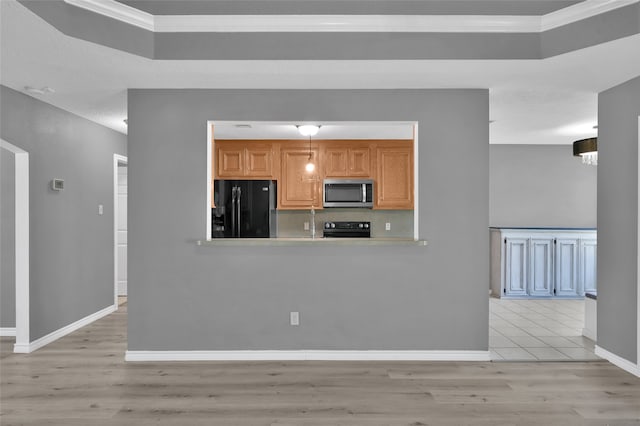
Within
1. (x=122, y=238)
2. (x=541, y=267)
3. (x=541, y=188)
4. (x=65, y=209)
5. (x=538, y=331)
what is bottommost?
(x=538, y=331)

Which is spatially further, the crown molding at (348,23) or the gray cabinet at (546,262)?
the gray cabinet at (546,262)

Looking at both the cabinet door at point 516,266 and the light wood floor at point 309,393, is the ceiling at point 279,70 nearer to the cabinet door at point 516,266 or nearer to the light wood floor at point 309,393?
the light wood floor at point 309,393

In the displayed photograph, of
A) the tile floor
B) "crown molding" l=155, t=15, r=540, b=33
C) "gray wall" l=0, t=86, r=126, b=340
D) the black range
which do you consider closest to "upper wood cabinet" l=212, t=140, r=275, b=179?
the black range

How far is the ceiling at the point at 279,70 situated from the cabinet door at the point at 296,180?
7.70 ft

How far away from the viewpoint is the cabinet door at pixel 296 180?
19.1ft

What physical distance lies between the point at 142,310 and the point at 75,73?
191cm

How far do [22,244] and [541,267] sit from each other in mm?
6273

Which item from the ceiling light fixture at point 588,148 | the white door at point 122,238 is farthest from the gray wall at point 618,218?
the white door at point 122,238

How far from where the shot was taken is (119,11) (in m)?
2.64

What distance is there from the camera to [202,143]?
354 centimetres

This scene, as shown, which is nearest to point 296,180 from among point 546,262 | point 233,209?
point 233,209

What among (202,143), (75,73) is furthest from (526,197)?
(75,73)

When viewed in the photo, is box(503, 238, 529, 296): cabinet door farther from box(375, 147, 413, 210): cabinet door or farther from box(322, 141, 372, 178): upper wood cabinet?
box(322, 141, 372, 178): upper wood cabinet

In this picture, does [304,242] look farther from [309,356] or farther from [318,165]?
[318,165]
